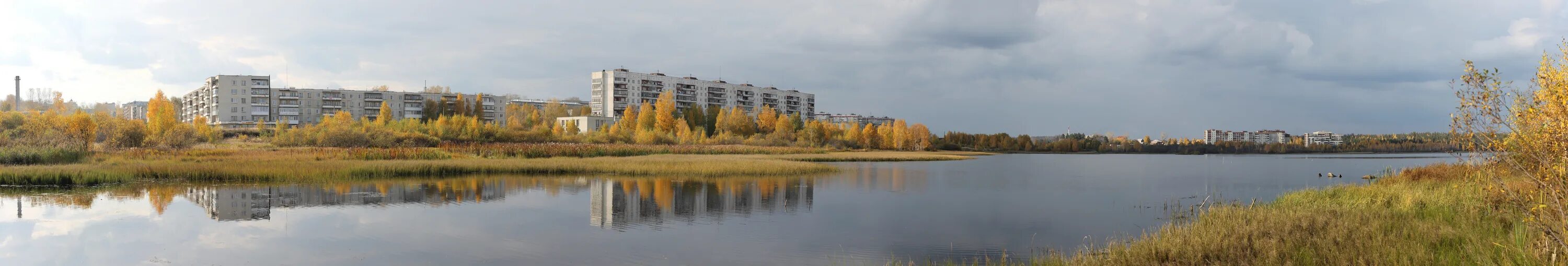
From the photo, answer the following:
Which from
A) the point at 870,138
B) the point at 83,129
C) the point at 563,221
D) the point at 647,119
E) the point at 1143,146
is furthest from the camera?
the point at 1143,146

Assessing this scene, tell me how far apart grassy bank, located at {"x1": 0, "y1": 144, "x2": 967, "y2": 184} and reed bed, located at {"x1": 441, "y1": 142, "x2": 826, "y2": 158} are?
95 mm

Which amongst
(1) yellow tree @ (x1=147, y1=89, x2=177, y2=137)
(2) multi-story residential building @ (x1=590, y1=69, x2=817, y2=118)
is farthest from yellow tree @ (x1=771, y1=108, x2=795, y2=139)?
(1) yellow tree @ (x1=147, y1=89, x2=177, y2=137)

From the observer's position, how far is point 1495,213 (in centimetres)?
1366

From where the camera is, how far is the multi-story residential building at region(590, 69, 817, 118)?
106312 millimetres

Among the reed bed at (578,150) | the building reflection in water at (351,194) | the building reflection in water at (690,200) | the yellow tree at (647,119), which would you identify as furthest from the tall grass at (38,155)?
the yellow tree at (647,119)

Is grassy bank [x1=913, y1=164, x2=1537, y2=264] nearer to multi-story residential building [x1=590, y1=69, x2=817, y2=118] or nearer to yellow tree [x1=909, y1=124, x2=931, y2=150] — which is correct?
multi-story residential building [x1=590, y1=69, x2=817, y2=118]

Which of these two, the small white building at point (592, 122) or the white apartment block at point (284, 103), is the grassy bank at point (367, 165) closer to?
the small white building at point (592, 122)

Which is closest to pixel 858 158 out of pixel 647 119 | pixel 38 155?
pixel 647 119

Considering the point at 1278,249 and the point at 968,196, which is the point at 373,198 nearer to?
the point at 968,196

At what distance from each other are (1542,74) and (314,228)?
65.1 ft

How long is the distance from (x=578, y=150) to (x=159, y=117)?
55706 millimetres

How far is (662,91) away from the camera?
111m

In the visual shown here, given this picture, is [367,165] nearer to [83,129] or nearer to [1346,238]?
[83,129]

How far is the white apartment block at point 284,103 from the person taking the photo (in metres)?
100
